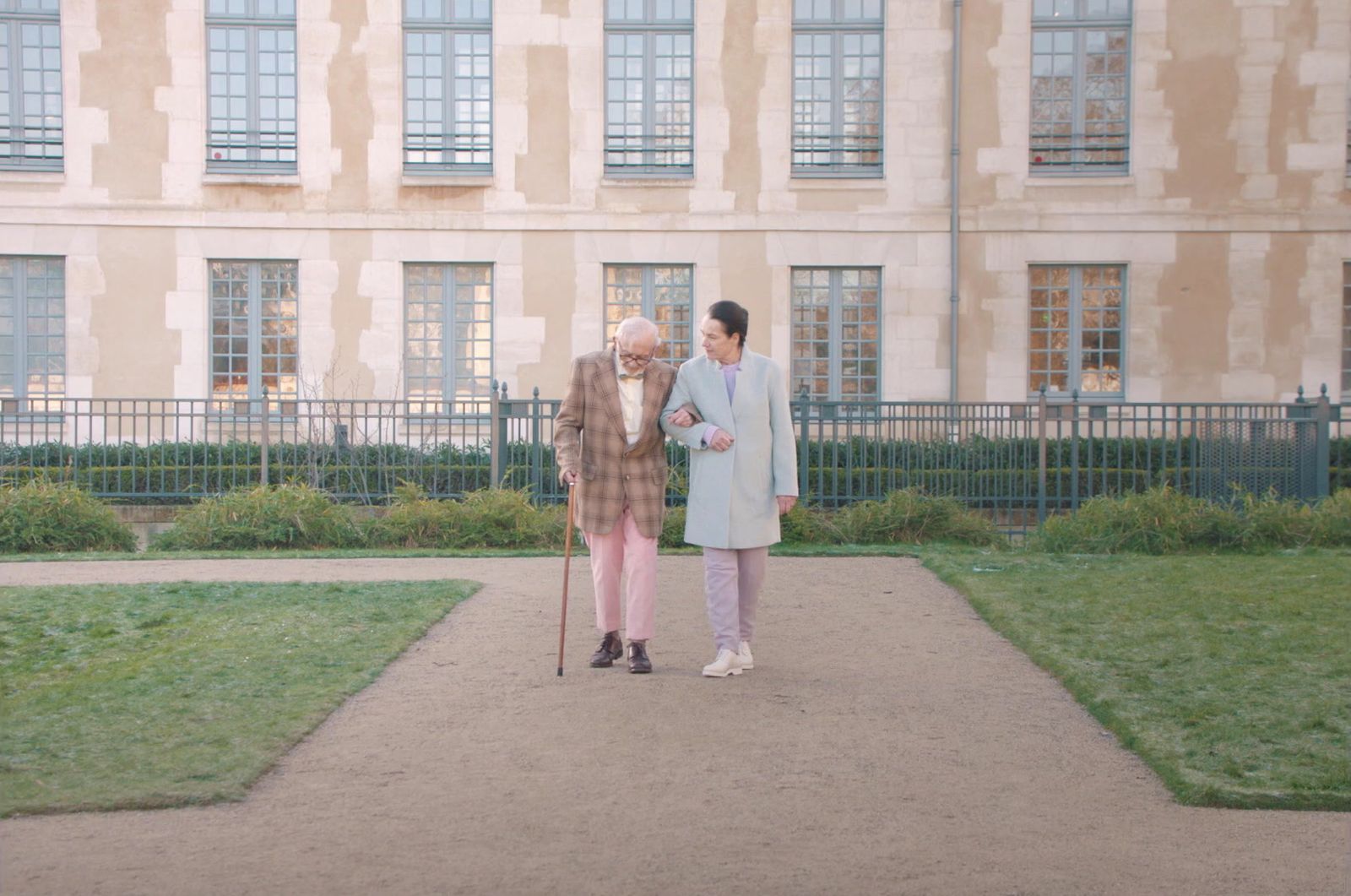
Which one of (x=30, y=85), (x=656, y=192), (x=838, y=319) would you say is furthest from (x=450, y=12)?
(x=838, y=319)

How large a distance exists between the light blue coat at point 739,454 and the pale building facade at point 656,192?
1542 centimetres

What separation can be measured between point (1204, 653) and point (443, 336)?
1679 centimetres

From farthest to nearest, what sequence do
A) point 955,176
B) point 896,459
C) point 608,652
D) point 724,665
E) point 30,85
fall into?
point 30,85
point 955,176
point 896,459
point 608,652
point 724,665

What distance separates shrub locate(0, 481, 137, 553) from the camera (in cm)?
1427

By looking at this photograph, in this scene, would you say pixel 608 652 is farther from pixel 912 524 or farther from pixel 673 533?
pixel 912 524

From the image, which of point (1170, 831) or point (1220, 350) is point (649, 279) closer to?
point (1220, 350)

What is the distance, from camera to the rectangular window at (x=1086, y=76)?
2288 centimetres

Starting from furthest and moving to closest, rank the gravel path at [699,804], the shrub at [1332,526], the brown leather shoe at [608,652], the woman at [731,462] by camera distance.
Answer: the shrub at [1332,526], the brown leather shoe at [608,652], the woman at [731,462], the gravel path at [699,804]

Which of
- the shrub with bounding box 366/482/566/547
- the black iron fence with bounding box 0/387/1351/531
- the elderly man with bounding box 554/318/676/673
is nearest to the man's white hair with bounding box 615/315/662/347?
the elderly man with bounding box 554/318/676/673

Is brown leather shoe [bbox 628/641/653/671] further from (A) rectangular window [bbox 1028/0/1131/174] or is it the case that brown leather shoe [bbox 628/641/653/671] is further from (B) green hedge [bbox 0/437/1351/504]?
(A) rectangular window [bbox 1028/0/1131/174]

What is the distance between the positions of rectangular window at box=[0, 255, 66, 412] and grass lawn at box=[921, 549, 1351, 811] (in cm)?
1564

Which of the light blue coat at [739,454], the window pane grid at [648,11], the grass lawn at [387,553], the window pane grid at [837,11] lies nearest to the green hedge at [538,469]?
the grass lawn at [387,553]

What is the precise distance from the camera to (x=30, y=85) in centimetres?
2283

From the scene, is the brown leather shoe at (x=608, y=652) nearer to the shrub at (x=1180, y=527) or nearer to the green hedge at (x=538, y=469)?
the shrub at (x=1180, y=527)
